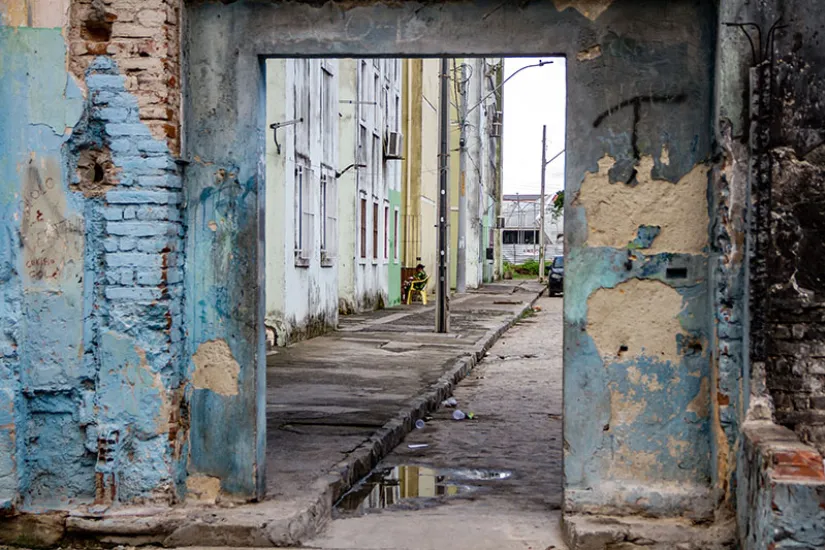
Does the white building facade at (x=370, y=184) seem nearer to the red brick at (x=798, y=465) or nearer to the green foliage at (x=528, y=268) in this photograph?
the red brick at (x=798, y=465)

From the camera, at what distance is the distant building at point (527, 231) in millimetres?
81188

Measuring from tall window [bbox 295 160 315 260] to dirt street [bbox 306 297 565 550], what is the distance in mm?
4527

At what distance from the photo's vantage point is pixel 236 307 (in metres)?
5.61

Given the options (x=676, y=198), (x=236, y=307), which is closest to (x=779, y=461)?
(x=676, y=198)

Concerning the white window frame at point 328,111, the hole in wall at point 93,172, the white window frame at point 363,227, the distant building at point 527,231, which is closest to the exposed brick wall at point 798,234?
the hole in wall at point 93,172

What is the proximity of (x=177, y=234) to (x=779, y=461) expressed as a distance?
3.26 metres

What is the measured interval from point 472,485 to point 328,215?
11531 mm

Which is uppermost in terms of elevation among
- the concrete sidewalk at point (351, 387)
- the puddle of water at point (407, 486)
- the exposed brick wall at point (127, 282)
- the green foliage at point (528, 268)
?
the exposed brick wall at point (127, 282)

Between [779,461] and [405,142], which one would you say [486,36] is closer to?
[779,461]

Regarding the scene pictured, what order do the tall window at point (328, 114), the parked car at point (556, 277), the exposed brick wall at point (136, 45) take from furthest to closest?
1. the parked car at point (556, 277)
2. the tall window at point (328, 114)
3. the exposed brick wall at point (136, 45)

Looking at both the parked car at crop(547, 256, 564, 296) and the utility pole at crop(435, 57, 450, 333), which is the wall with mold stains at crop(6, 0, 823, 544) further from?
the parked car at crop(547, 256, 564, 296)

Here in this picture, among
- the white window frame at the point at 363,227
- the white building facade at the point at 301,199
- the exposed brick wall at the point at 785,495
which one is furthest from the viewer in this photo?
the white window frame at the point at 363,227

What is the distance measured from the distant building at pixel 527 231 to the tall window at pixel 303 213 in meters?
62.9

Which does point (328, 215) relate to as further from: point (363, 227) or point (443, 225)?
point (363, 227)
